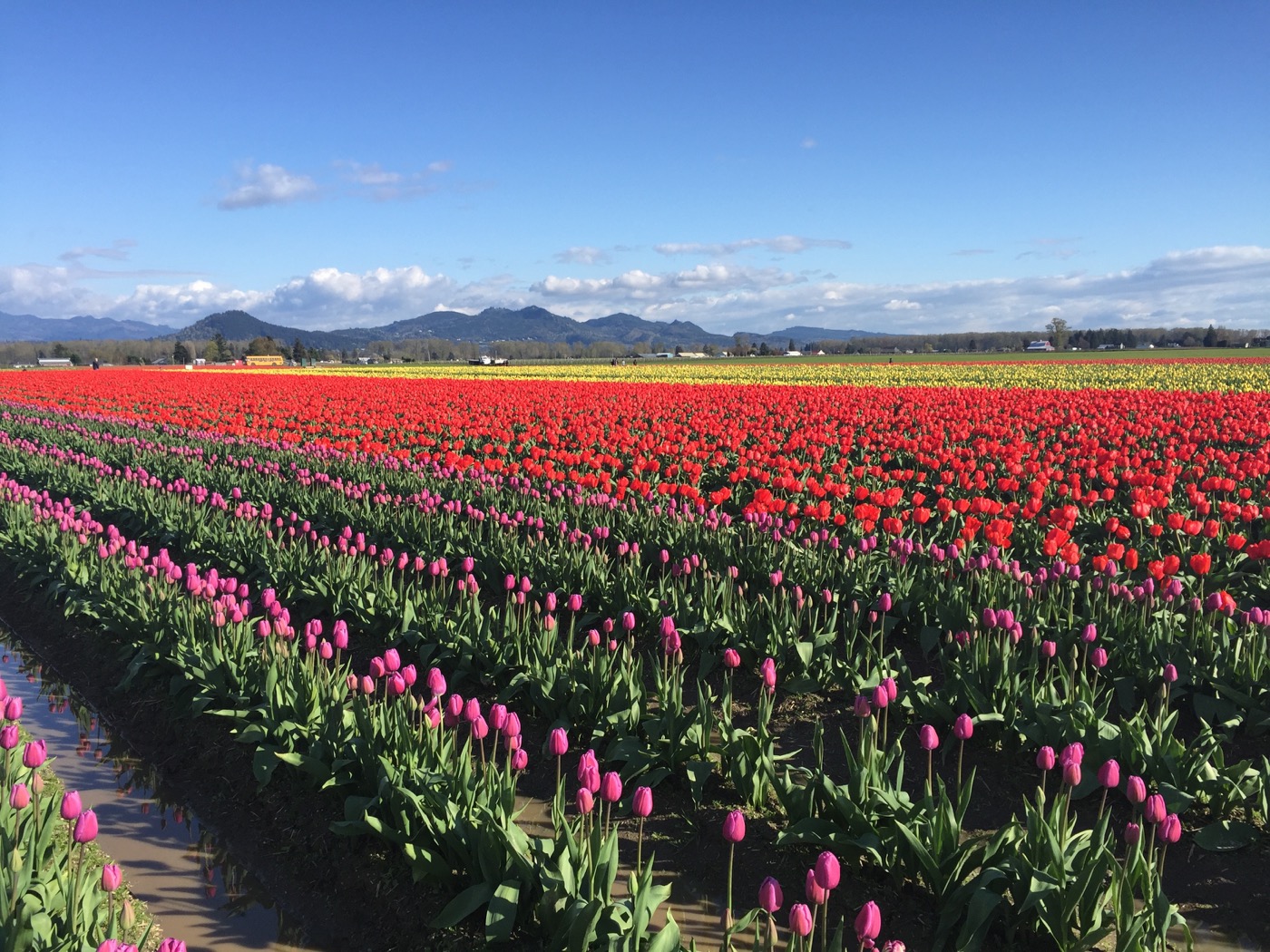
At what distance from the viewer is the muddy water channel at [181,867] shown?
4.06 meters

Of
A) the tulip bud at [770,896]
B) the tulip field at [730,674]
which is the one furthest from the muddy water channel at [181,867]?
the tulip bud at [770,896]

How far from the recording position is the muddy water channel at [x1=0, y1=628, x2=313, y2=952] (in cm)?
415

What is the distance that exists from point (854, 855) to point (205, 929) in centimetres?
323

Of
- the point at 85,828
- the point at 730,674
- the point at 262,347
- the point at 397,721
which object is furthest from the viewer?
the point at 262,347

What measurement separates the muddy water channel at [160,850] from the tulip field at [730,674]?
563 millimetres

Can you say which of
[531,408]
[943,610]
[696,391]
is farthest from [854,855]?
[696,391]

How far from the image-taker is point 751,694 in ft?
21.5

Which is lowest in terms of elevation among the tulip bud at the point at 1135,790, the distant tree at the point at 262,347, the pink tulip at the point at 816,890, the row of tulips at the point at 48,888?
the row of tulips at the point at 48,888

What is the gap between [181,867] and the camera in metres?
4.66

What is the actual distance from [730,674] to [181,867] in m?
3.43

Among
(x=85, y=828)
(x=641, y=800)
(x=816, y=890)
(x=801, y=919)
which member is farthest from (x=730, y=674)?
(x=85, y=828)

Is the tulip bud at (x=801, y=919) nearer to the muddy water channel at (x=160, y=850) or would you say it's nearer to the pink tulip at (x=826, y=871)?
the pink tulip at (x=826, y=871)

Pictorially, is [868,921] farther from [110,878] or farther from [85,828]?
[85,828]

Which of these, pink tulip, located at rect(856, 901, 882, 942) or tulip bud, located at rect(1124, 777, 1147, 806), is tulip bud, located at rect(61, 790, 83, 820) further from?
tulip bud, located at rect(1124, 777, 1147, 806)
